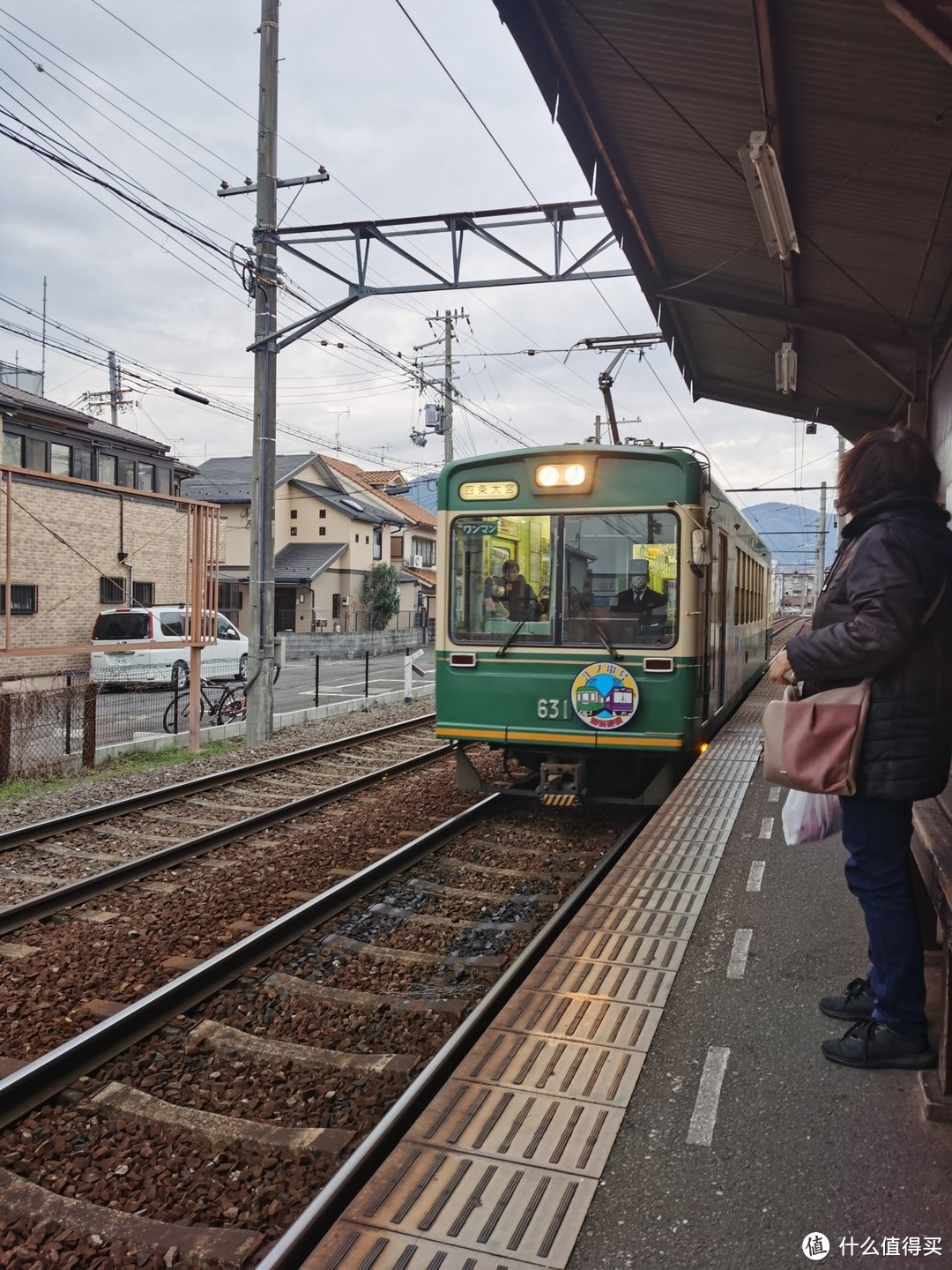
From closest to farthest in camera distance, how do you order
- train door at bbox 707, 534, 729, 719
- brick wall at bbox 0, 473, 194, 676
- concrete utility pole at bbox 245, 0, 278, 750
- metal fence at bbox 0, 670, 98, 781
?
train door at bbox 707, 534, 729, 719 → metal fence at bbox 0, 670, 98, 781 → concrete utility pole at bbox 245, 0, 278, 750 → brick wall at bbox 0, 473, 194, 676

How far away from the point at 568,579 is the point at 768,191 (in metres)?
2.89

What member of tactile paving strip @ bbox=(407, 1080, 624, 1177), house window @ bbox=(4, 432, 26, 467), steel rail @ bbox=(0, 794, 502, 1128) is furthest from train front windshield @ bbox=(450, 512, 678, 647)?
house window @ bbox=(4, 432, 26, 467)

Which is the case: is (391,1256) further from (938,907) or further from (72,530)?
(72,530)

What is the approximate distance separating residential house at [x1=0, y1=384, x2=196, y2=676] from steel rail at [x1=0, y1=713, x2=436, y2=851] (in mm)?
9500

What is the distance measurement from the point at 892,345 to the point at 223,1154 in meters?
7.07

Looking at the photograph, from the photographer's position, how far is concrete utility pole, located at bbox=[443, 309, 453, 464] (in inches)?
985

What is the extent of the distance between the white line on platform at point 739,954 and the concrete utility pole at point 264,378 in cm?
867

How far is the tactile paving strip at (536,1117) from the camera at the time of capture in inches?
89.3

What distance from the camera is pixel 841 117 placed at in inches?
195

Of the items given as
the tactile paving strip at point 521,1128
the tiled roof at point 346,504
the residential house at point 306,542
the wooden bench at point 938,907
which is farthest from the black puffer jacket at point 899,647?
the tiled roof at point 346,504

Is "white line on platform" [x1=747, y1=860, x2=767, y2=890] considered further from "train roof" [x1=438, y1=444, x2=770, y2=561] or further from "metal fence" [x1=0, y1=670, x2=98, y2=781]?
"metal fence" [x1=0, y1=670, x2=98, y2=781]

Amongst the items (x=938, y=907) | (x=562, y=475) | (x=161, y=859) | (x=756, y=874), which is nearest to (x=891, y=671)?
(x=938, y=907)

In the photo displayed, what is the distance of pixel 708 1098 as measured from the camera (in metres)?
2.85

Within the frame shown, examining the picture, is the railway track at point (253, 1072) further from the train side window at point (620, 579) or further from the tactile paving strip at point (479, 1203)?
the train side window at point (620, 579)
